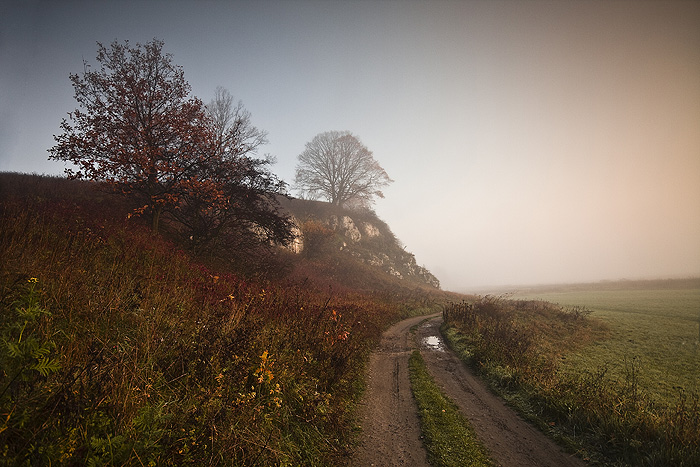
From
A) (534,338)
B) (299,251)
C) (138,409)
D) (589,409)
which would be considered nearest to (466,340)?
(534,338)

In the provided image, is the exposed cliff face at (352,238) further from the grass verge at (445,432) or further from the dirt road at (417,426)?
the grass verge at (445,432)

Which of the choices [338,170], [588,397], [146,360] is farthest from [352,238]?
[146,360]

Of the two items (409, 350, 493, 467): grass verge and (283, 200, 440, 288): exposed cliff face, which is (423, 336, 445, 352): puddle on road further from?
(283, 200, 440, 288): exposed cliff face

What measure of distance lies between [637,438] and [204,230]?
15.4 meters

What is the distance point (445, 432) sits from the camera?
525 centimetres

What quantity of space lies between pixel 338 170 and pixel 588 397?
36727 mm

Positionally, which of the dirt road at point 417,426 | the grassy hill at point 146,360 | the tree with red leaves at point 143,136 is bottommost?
the dirt road at point 417,426

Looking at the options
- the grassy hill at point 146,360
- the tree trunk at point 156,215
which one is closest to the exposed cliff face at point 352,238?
the tree trunk at point 156,215

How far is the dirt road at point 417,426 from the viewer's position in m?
4.64

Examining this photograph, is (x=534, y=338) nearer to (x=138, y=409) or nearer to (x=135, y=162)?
(x=138, y=409)

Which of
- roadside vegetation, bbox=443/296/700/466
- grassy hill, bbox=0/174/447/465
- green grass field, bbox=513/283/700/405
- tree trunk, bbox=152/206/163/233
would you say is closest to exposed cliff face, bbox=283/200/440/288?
tree trunk, bbox=152/206/163/233

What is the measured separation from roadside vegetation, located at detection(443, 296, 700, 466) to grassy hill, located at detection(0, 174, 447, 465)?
452 centimetres

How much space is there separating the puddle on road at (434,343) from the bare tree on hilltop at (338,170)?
28.0m

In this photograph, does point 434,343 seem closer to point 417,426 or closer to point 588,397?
point 588,397
